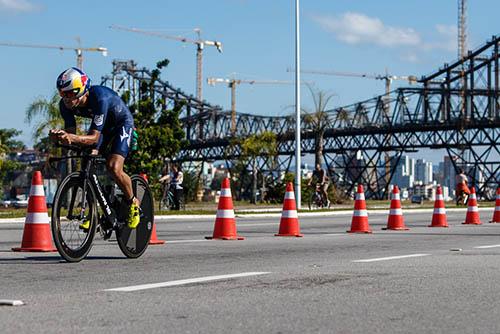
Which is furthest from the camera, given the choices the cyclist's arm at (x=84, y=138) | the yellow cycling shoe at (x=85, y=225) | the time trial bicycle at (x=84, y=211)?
the yellow cycling shoe at (x=85, y=225)

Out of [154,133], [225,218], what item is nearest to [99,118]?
[225,218]

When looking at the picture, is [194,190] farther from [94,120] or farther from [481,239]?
[94,120]

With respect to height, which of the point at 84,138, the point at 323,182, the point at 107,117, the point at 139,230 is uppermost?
the point at 107,117

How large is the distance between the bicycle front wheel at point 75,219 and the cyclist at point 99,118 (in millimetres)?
69

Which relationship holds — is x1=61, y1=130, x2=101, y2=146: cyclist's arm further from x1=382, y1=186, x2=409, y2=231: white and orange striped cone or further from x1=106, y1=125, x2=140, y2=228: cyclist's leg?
x1=382, y1=186, x2=409, y2=231: white and orange striped cone

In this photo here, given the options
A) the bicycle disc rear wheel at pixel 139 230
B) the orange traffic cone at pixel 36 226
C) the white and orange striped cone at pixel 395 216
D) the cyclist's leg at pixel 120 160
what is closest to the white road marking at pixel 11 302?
the cyclist's leg at pixel 120 160

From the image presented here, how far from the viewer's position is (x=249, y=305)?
265 inches

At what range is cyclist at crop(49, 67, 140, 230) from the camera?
983 cm

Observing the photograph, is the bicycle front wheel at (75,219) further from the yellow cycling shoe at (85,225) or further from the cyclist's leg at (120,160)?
the cyclist's leg at (120,160)

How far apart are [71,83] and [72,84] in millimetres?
13

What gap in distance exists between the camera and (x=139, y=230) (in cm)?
1100

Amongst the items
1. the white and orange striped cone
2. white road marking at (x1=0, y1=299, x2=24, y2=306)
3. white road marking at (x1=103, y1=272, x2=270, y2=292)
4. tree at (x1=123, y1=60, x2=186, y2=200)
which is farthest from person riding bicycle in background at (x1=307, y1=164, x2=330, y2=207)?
white road marking at (x1=0, y1=299, x2=24, y2=306)

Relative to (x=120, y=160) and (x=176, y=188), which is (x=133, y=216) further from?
(x=176, y=188)

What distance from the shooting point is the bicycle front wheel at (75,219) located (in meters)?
9.93
